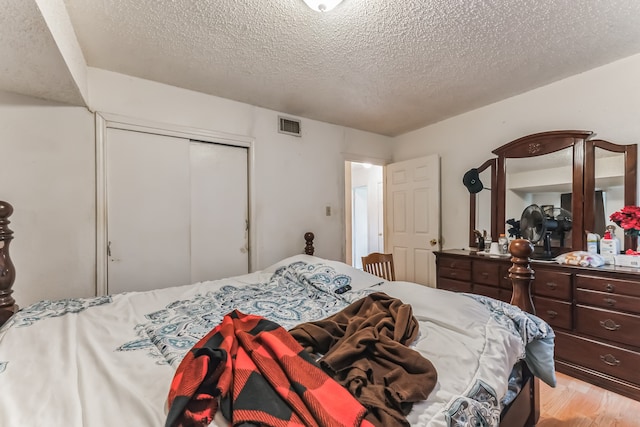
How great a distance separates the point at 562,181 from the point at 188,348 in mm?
3021

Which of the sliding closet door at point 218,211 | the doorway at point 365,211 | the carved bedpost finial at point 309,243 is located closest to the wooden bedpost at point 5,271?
the sliding closet door at point 218,211

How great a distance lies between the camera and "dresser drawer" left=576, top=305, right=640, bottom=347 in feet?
5.95

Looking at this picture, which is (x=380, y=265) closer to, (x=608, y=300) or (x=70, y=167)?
(x=608, y=300)

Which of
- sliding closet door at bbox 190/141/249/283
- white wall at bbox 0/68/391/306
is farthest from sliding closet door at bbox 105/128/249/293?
white wall at bbox 0/68/391/306

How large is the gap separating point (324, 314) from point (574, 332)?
1972 mm

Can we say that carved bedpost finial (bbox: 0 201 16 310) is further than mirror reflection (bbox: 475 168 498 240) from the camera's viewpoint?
No

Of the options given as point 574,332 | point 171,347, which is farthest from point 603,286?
point 171,347

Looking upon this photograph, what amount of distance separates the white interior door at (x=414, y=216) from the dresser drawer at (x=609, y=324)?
4.46ft

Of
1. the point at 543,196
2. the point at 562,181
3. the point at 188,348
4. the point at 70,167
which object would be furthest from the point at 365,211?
the point at 188,348

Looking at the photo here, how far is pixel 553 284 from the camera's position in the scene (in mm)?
2156

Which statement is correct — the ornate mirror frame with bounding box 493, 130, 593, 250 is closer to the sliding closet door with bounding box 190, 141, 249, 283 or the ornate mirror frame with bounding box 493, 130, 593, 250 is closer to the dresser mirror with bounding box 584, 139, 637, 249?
the dresser mirror with bounding box 584, 139, 637, 249

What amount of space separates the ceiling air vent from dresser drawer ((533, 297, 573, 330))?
2687 millimetres

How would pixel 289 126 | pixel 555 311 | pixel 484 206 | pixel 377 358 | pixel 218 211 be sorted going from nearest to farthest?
pixel 377 358
pixel 555 311
pixel 218 211
pixel 484 206
pixel 289 126

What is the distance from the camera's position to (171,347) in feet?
3.49
